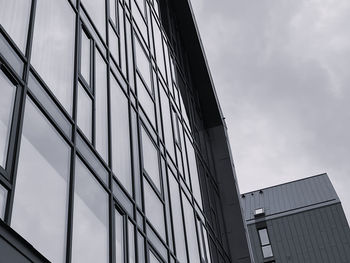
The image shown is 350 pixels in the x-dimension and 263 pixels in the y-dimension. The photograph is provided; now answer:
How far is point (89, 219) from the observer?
10008mm

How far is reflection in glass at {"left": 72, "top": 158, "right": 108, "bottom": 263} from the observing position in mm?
9292

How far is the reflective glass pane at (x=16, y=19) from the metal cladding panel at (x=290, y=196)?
128 ft

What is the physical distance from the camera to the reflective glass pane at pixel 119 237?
36.4 ft

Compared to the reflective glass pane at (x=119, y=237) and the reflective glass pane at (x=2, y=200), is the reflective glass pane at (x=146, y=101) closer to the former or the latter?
the reflective glass pane at (x=119, y=237)

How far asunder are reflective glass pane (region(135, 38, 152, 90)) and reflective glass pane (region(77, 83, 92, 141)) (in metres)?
6.20

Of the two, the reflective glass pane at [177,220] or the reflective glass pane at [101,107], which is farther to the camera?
the reflective glass pane at [177,220]

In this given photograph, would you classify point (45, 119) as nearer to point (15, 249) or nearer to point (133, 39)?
point (15, 249)

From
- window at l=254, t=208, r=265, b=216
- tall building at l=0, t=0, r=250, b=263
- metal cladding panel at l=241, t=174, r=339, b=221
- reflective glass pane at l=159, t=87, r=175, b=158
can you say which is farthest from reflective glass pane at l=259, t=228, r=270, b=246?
reflective glass pane at l=159, t=87, r=175, b=158

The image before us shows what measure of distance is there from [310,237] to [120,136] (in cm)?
3355

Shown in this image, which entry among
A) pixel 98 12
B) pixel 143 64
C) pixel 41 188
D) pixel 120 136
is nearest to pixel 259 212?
pixel 143 64

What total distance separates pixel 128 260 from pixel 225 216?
15196 millimetres

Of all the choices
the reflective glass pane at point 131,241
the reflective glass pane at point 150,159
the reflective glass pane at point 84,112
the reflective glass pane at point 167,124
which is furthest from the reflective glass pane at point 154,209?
the reflective glass pane at point 167,124

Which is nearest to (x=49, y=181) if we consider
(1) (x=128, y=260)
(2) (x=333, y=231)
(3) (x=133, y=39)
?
(1) (x=128, y=260)

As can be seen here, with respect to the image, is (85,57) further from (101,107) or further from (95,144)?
(95,144)
